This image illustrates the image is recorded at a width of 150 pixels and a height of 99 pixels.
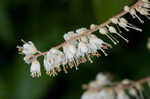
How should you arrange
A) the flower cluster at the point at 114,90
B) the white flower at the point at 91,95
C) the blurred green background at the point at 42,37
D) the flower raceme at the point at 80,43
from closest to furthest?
the flower raceme at the point at 80,43, the flower cluster at the point at 114,90, the white flower at the point at 91,95, the blurred green background at the point at 42,37

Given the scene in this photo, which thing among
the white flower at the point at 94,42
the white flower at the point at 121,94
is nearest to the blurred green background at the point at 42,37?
the white flower at the point at 121,94

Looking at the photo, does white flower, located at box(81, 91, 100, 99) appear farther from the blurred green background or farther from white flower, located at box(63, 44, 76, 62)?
white flower, located at box(63, 44, 76, 62)

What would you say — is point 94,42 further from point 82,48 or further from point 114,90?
point 114,90

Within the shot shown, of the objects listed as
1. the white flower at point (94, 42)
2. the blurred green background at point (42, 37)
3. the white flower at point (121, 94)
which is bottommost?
the white flower at point (121, 94)

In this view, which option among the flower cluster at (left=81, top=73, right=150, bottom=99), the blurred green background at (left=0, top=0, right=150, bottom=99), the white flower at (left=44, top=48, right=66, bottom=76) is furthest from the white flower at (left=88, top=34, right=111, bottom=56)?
the blurred green background at (left=0, top=0, right=150, bottom=99)

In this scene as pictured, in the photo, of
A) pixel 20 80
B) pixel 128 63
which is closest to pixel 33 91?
pixel 20 80

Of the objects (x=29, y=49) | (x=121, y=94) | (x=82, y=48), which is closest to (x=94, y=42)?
(x=82, y=48)

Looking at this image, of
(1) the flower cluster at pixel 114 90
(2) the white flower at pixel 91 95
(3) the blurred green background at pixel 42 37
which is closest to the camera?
(1) the flower cluster at pixel 114 90

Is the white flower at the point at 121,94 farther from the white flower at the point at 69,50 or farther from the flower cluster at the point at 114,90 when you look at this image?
the white flower at the point at 69,50

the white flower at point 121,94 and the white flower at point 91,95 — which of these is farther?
the white flower at point 91,95

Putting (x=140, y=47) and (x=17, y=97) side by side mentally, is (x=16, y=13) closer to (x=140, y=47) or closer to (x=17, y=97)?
(x=17, y=97)
